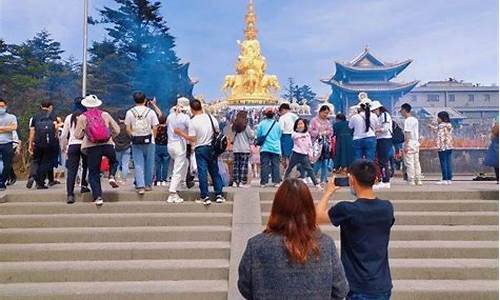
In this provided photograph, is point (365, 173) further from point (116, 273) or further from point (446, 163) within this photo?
point (446, 163)

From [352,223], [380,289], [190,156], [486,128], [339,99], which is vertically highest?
[339,99]

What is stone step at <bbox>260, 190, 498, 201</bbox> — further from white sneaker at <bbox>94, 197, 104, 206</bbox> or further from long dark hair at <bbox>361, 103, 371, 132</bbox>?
white sneaker at <bbox>94, 197, 104, 206</bbox>

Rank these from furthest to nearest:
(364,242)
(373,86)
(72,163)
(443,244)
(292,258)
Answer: (373,86)
(72,163)
(443,244)
(364,242)
(292,258)

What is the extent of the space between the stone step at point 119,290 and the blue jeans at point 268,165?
154 inches

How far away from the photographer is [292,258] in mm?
2404

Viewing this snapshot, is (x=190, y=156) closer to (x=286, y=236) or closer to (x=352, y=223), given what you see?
(x=352, y=223)

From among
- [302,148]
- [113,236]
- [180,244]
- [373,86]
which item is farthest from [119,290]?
[373,86]

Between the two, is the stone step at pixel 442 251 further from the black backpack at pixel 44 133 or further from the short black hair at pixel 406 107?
the black backpack at pixel 44 133

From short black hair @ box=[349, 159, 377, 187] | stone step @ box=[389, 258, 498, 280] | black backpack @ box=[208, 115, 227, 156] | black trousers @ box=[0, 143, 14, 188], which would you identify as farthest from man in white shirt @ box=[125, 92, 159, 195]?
short black hair @ box=[349, 159, 377, 187]

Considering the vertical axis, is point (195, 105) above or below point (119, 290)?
above

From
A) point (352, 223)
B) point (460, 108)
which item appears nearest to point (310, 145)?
point (352, 223)

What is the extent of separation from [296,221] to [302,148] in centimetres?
621

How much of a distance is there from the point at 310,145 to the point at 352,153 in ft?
3.41

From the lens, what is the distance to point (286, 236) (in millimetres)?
2457
